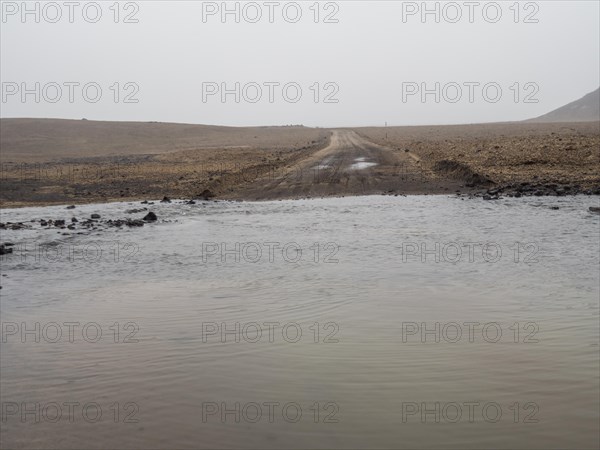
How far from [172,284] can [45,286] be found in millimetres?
1918

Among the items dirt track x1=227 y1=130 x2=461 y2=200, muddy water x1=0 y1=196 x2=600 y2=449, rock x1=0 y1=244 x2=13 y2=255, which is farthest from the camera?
dirt track x1=227 y1=130 x2=461 y2=200

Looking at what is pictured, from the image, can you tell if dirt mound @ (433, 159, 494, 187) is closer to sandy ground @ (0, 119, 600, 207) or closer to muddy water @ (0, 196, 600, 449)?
sandy ground @ (0, 119, 600, 207)

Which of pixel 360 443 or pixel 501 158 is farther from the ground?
pixel 501 158

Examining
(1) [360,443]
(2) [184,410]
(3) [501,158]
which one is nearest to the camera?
(1) [360,443]

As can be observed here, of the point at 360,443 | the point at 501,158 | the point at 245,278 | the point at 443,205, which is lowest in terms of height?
the point at 360,443

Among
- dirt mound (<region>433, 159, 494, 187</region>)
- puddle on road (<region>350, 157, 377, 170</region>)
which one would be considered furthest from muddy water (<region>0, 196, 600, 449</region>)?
puddle on road (<region>350, 157, 377, 170</region>)

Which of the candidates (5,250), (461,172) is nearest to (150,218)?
(5,250)

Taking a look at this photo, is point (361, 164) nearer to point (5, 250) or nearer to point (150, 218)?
point (150, 218)

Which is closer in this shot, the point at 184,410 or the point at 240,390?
the point at 184,410

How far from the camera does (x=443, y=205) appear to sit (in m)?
15.7

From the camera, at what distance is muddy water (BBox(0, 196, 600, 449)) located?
401cm

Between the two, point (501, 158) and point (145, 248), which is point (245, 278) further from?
point (501, 158)

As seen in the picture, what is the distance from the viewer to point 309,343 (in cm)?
561

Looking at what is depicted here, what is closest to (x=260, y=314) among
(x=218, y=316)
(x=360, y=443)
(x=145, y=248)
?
(x=218, y=316)
